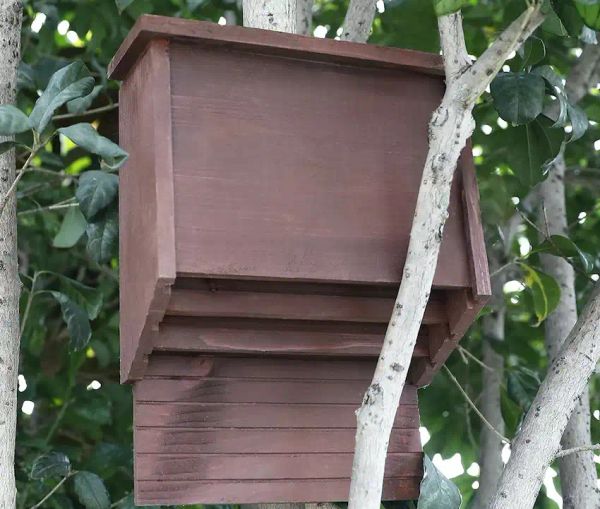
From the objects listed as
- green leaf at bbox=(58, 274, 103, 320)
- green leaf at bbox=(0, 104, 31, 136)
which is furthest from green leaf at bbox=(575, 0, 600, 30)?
green leaf at bbox=(58, 274, 103, 320)

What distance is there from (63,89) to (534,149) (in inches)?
24.4

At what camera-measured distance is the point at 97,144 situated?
38.9 inches

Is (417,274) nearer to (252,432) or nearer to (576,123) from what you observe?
(252,432)

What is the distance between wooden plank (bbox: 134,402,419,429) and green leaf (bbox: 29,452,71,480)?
0.40 meters

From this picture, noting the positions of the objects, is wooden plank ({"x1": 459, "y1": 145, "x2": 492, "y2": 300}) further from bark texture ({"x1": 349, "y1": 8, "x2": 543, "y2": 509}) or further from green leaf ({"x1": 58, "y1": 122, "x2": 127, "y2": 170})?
green leaf ({"x1": 58, "y1": 122, "x2": 127, "y2": 170})

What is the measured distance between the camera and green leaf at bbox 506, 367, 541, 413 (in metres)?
1.45

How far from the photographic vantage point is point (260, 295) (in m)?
1.04

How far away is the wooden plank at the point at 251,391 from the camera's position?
108 cm

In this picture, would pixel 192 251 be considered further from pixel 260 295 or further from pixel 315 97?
pixel 315 97

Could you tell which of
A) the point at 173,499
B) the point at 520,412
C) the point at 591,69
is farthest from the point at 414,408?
the point at 591,69

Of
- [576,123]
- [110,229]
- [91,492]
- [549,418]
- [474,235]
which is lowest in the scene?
[91,492]

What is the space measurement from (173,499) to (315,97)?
461mm

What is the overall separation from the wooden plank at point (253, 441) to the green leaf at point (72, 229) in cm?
41

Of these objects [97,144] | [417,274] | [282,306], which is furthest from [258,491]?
[97,144]
